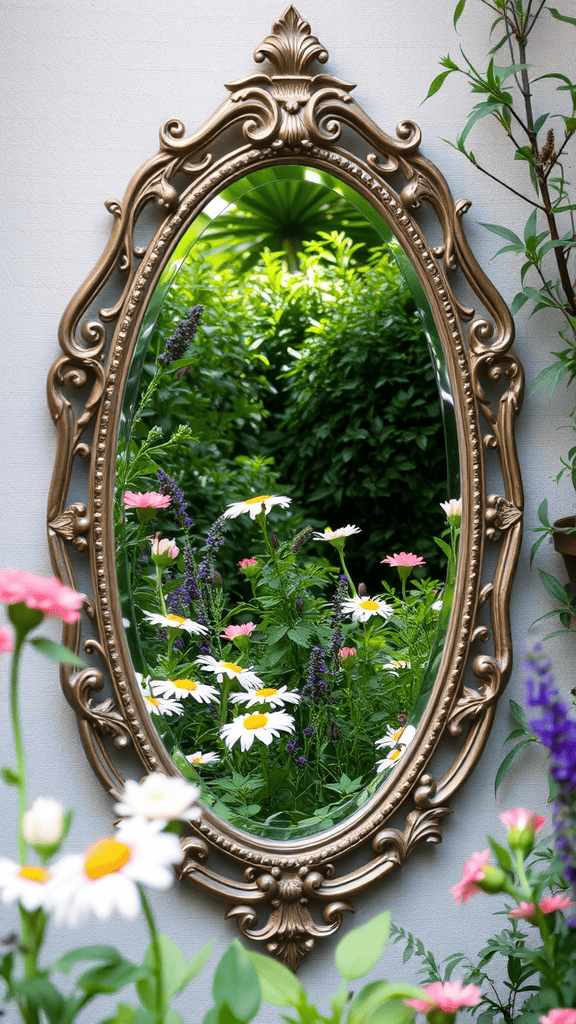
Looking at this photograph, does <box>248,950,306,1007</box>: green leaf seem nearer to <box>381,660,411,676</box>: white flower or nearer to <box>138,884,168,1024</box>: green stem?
<box>138,884,168,1024</box>: green stem

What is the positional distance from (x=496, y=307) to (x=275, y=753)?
626 millimetres

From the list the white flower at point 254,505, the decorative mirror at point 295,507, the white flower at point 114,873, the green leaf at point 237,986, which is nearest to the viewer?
the white flower at point 114,873

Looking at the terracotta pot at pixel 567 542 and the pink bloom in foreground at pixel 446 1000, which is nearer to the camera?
the pink bloom in foreground at pixel 446 1000

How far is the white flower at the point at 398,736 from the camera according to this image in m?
0.95

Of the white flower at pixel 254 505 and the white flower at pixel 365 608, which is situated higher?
the white flower at pixel 254 505

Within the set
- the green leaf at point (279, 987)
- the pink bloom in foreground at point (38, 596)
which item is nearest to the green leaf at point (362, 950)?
the green leaf at point (279, 987)

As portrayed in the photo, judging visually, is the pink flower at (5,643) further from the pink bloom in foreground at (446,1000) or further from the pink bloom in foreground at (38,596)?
the pink bloom in foreground at (446,1000)

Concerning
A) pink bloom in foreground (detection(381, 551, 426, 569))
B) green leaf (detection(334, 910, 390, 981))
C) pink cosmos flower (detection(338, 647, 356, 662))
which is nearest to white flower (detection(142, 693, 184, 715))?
pink cosmos flower (detection(338, 647, 356, 662))

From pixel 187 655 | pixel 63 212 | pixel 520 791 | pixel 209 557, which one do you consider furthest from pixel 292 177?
pixel 520 791

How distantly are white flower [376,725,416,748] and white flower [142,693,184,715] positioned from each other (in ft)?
0.84

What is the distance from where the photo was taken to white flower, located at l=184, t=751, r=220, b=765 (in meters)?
0.94

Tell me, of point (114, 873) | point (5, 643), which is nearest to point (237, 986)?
point (114, 873)

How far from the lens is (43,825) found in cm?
43

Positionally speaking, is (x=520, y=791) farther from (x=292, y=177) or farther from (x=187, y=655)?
(x=292, y=177)
